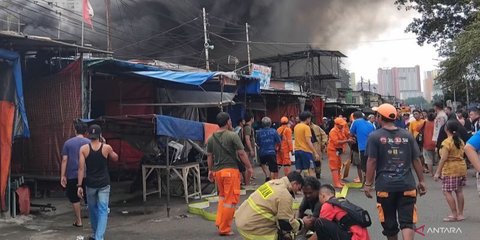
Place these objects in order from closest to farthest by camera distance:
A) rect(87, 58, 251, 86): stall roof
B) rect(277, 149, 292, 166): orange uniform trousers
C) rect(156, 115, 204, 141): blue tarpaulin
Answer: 1. rect(156, 115, 204, 141): blue tarpaulin
2. rect(87, 58, 251, 86): stall roof
3. rect(277, 149, 292, 166): orange uniform trousers

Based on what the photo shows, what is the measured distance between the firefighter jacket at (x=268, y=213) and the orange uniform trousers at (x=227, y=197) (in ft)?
6.11

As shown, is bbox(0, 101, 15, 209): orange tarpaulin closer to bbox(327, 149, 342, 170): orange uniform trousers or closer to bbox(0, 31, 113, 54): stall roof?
bbox(0, 31, 113, 54): stall roof

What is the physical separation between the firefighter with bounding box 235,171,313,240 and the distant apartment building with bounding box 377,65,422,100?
94.0 metres

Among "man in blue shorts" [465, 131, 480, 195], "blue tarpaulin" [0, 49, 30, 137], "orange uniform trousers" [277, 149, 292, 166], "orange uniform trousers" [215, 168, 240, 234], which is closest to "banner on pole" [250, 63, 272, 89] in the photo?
"orange uniform trousers" [277, 149, 292, 166]

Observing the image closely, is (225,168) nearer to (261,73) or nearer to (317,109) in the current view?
(261,73)

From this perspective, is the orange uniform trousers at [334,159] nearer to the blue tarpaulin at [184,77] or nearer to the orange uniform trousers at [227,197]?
the blue tarpaulin at [184,77]

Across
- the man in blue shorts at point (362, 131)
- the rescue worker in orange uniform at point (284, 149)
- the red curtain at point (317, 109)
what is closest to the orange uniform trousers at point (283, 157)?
the rescue worker in orange uniform at point (284, 149)

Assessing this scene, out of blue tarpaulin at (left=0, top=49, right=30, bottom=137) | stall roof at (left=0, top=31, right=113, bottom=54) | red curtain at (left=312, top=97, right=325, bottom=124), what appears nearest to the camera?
stall roof at (left=0, top=31, right=113, bottom=54)

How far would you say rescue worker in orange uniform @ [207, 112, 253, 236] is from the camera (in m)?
6.30

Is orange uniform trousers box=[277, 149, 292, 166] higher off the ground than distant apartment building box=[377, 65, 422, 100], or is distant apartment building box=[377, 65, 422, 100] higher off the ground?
distant apartment building box=[377, 65, 422, 100]

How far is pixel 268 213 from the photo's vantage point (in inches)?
171

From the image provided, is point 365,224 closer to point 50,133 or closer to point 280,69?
point 50,133

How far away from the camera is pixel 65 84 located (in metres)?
9.53

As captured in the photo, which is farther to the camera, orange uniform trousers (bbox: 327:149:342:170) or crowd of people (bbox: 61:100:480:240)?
orange uniform trousers (bbox: 327:149:342:170)
